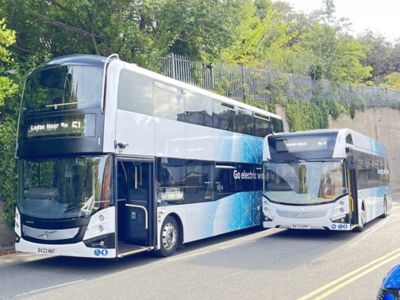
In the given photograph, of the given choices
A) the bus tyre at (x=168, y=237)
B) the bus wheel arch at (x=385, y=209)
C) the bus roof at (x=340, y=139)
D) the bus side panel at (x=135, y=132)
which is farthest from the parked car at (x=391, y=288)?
the bus wheel arch at (x=385, y=209)

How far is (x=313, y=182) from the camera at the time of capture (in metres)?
13.3

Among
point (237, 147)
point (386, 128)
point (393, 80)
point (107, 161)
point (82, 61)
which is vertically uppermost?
point (393, 80)

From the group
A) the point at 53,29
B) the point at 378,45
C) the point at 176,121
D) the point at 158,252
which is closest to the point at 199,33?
the point at 53,29

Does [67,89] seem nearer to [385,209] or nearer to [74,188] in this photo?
[74,188]

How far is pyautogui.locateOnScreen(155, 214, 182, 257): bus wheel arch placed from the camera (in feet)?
34.9

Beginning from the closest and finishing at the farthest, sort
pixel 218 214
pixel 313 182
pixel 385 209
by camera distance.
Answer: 1. pixel 218 214
2. pixel 313 182
3. pixel 385 209

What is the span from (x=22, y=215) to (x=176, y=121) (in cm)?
416

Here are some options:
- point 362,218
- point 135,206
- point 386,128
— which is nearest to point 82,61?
point 135,206

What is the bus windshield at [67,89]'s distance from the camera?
9.30 meters

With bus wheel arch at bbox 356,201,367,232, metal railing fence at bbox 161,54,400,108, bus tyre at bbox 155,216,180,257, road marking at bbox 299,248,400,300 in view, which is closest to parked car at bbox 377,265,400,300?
road marking at bbox 299,248,400,300

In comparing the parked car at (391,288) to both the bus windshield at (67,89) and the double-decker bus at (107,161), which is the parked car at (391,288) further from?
the bus windshield at (67,89)

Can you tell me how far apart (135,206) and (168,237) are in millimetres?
1122

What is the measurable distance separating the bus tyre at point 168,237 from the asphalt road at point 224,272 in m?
0.19

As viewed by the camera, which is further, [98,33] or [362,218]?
[98,33]
